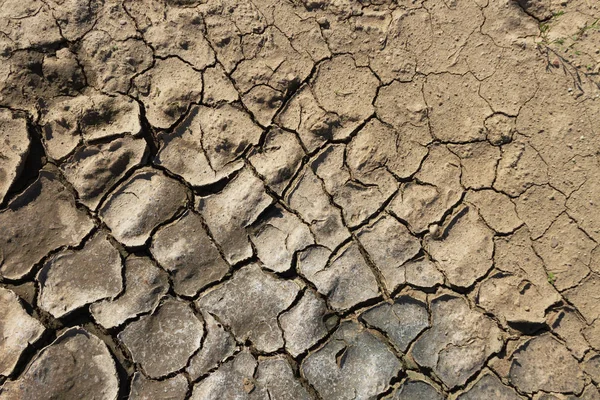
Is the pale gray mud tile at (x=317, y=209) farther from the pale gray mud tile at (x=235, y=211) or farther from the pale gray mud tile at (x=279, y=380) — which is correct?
the pale gray mud tile at (x=279, y=380)

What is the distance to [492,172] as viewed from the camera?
2471 mm

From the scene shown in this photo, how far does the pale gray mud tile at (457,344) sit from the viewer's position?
7.65 feet

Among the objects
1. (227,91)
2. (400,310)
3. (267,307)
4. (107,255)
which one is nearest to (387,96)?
(227,91)

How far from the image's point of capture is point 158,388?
91.9 inches

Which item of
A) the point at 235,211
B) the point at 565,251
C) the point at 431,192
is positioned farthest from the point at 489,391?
the point at 235,211

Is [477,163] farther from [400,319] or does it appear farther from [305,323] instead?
[305,323]

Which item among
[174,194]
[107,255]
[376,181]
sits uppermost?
[376,181]

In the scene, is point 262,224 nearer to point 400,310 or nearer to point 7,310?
point 400,310

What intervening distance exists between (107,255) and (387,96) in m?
1.74

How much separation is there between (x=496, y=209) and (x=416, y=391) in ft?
Answer: 3.39

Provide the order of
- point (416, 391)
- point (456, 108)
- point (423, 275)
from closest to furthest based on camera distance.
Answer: point (416, 391) < point (423, 275) < point (456, 108)

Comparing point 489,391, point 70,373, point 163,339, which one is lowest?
point 70,373

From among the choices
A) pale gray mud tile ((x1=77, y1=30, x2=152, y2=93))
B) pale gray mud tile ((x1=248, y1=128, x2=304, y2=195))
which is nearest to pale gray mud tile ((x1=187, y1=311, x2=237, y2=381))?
pale gray mud tile ((x1=248, y1=128, x2=304, y2=195))

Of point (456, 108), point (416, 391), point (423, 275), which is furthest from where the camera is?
point (456, 108)
